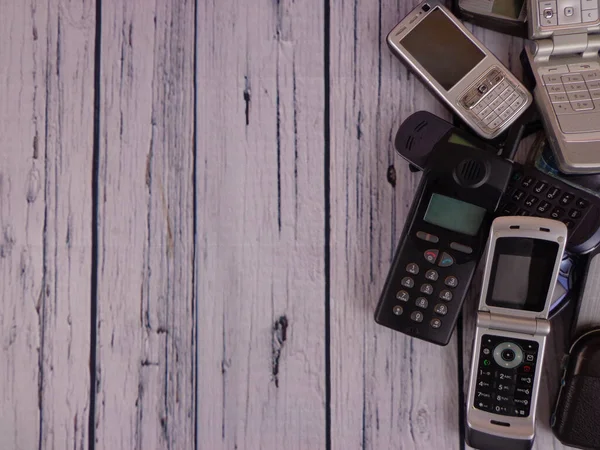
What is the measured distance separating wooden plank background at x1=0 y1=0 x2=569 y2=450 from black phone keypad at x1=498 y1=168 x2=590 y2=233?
10 centimetres

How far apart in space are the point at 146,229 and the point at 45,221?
0.35ft

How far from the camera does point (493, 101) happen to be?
24.1 inches

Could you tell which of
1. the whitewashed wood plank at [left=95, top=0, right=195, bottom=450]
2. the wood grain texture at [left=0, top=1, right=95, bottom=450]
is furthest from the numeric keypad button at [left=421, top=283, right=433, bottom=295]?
the wood grain texture at [left=0, top=1, right=95, bottom=450]

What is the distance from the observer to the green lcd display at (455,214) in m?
0.59

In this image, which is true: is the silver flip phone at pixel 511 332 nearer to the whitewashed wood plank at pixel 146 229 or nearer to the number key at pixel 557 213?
the number key at pixel 557 213

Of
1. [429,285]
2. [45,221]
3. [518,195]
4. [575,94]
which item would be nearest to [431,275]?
[429,285]

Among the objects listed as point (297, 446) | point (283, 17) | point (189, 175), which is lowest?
point (297, 446)

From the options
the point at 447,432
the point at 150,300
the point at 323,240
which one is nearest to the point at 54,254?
the point at 150,300

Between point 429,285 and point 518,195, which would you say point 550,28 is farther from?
point 429,285

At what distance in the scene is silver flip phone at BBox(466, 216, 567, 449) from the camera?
57 centimetres

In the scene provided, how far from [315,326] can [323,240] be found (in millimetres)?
86

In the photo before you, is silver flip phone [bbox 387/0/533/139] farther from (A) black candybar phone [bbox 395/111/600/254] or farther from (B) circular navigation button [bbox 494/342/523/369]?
(B) circular navigation button [bbox 494/342/523/369]

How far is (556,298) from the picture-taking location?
0.60 meters

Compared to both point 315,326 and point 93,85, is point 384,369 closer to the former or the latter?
point 315,326
